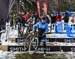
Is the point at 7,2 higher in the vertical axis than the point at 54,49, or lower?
higher

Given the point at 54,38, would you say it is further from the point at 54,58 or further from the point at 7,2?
the point at 7,2

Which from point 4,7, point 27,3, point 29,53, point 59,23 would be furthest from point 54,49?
point 27,3

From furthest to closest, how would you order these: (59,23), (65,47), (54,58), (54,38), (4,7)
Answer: (4,7) < (59,23) < (54,38) < (65,47) < (54,58)

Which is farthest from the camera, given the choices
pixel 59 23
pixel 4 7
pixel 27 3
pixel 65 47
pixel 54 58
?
pixel 27 3

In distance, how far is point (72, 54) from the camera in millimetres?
13492

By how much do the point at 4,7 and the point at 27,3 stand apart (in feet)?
11.5

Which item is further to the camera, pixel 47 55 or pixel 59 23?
pixel 59 23

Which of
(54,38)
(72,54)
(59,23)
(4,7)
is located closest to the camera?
(72,54)

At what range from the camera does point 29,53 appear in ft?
44.9

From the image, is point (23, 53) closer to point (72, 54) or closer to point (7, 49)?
point (7, 49)

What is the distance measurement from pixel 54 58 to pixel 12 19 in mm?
11661

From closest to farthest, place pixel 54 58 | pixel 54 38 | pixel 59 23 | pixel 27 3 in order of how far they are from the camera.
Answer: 1. pixel 54 58
2. pixel 54 38
3. pixel 59 23
4. pixel 27 3

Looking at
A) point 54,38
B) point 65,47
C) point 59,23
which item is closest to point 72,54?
point 65,47

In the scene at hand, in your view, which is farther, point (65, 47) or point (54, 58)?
point (65, 47)
